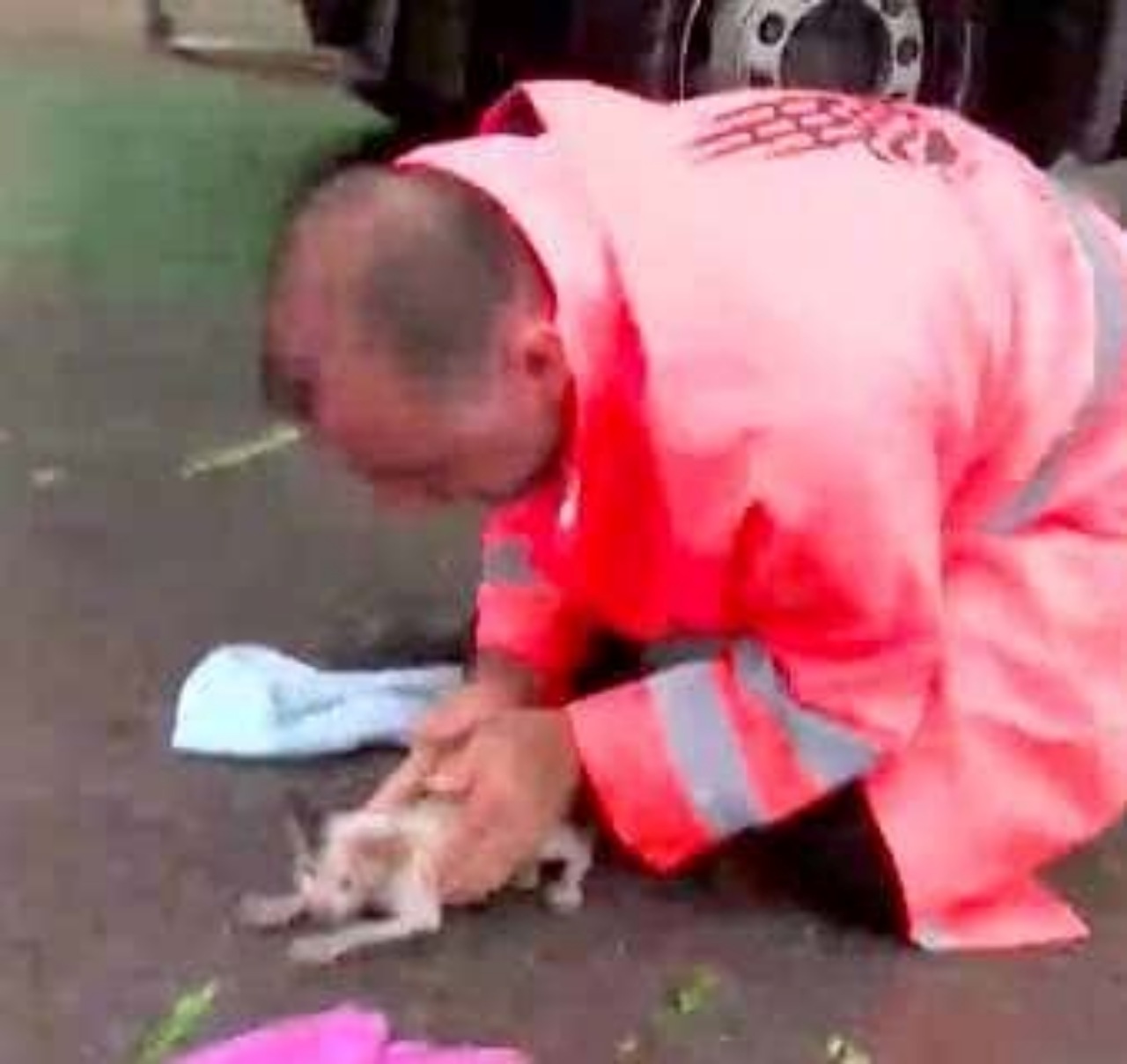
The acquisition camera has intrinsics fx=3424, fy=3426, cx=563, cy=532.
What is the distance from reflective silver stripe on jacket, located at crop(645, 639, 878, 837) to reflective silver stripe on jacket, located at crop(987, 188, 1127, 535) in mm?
146

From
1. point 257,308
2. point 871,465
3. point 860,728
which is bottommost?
point 257,308

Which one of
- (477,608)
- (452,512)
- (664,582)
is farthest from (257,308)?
(664,582)

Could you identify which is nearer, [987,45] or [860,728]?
[860,728]

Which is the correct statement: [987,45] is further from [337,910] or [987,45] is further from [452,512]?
[337,910]

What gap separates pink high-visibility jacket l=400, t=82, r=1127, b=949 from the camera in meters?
1.59

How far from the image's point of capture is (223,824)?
177 centimetres

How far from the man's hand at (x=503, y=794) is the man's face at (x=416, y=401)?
5.6 inches

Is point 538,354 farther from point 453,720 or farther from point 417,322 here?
point 453,720

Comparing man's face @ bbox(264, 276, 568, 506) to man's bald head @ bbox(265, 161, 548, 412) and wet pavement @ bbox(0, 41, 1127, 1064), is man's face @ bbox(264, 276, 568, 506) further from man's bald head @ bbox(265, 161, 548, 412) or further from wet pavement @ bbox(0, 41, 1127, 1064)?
wet pavement @ bbox(0, 41, 1127, 1064)

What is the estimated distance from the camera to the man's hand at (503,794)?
1673mm

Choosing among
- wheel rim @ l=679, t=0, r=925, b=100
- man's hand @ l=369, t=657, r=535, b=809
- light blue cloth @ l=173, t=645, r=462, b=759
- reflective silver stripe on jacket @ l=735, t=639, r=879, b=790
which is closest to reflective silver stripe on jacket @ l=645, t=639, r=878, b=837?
reflective silver stripe on jacket @ l=735, t=639, r=879, b=790

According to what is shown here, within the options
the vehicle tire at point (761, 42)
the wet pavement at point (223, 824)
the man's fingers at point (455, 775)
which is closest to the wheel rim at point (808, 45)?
the vehicle tire at point (761, 42)

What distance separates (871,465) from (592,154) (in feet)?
0.68

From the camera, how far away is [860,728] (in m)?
1.66
